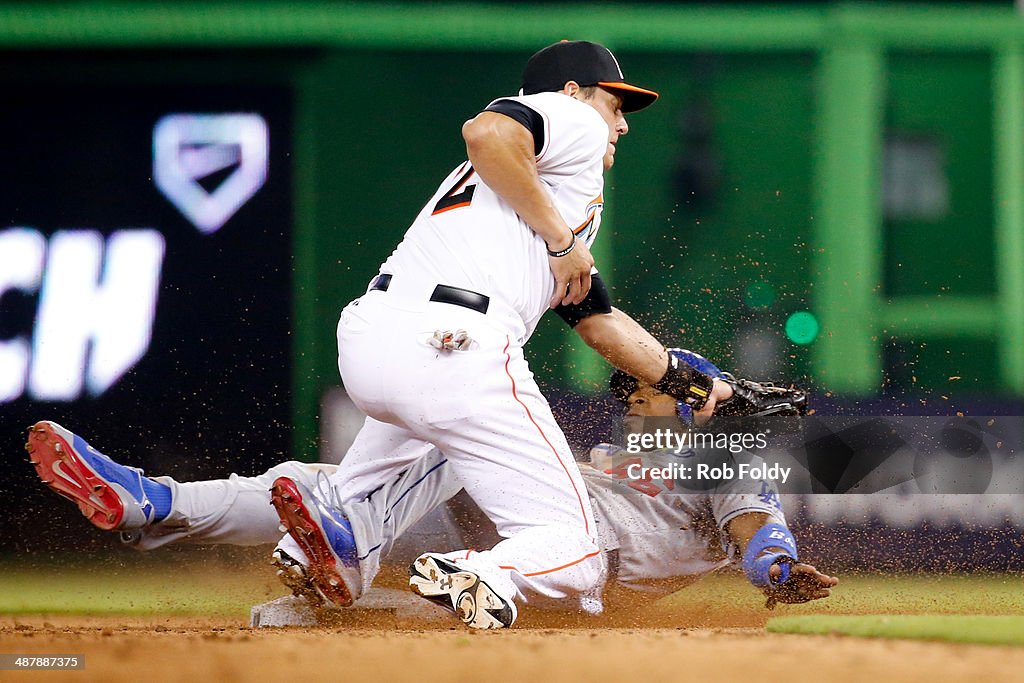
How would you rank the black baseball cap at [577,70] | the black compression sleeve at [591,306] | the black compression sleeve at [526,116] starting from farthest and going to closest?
the black compression sleeve at [591,306]
the black baseball cap at [577,70]
the black compression sleeve at [526,116]

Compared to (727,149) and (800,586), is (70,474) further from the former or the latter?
(727,149)

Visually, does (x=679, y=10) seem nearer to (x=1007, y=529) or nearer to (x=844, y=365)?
(x=844, y=365)

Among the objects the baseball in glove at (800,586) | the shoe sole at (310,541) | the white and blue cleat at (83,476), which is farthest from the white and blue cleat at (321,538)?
the baseball in glove at (800,586)

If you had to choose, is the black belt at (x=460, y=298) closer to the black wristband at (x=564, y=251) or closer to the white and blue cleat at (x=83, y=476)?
the black wristband at (x=564, y=251)

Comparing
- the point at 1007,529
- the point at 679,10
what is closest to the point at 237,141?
the point at 679,10

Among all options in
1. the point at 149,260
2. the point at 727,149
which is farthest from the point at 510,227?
the point at 727,149

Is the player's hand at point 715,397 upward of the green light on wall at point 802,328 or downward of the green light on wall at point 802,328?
downward
